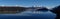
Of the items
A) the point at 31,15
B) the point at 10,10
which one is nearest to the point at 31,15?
the point at 31,15

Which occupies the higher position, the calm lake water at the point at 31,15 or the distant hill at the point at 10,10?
the distant hill at the point at 10,10

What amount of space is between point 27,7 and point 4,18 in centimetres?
43

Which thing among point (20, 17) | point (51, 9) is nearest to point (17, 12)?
point (20, 17)

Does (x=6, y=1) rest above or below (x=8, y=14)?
above

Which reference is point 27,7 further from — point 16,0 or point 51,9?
point 51,9

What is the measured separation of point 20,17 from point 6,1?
1.16 feet

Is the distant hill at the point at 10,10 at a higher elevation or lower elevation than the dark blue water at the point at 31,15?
higher

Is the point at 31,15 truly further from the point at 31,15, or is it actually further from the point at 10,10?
the point at 10,10

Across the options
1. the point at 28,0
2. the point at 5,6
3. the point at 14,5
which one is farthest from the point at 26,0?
the point at 5,6

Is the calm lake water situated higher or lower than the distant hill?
lower

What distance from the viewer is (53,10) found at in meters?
2.43

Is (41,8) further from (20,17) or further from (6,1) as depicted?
(6,1)

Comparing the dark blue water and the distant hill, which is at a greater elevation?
the distant hill

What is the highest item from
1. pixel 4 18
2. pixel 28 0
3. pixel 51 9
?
pixel 28 0
